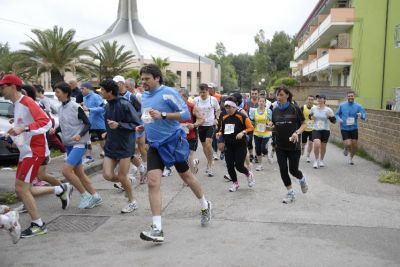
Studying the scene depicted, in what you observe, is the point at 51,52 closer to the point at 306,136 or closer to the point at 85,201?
the point at 306,136

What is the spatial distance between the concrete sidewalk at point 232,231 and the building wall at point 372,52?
22.4m

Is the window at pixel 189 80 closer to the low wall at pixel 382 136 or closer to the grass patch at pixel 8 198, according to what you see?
A: the low wall at pixel 382 136

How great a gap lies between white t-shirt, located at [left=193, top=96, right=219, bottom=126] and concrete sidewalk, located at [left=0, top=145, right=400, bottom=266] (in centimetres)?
201

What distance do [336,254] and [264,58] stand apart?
244 feet

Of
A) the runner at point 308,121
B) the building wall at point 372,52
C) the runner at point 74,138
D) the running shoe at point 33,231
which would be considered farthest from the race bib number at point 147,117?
the building wall at point 372,52

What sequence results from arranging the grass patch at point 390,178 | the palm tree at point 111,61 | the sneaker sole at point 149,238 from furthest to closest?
the palm tree at point 111,61 → the grass patch at point 390,178 → the sneaker sole at point 149,238

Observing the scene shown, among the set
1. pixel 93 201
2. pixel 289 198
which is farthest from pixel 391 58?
pixel 93 201

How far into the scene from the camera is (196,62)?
85750 mm

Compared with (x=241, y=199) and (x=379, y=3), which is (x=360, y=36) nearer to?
(x=379, y=3)

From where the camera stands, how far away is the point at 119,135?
656 cm

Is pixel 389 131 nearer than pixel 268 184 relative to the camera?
No

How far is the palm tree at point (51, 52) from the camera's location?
3112 centimetres

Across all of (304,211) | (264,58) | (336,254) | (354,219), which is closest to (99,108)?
(304,211)

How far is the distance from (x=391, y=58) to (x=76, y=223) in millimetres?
26488
